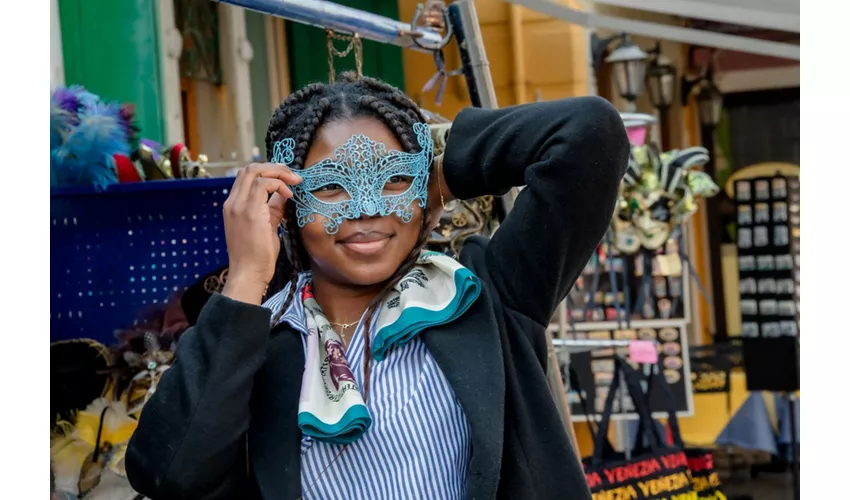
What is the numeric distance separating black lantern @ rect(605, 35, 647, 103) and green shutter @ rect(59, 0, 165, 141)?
420cm

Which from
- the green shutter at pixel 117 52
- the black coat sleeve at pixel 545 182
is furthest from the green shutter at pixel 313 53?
the black coat sleeve at pixel 545 182

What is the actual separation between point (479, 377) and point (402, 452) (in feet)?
0.53

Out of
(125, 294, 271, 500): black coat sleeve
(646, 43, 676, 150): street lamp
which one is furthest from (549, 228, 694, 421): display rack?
(125, 294, 271, 500): black coat sleeve

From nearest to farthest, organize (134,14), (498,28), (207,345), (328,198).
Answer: (207,345), (328,198), (134,14), (498,28)

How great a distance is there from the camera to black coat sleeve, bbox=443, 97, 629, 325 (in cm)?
173

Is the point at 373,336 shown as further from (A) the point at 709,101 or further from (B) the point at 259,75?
(A) the point at 709,101

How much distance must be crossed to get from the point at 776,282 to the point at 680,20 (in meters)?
4.73

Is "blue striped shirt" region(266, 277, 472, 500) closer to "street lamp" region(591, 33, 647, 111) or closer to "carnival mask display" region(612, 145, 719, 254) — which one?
"carnival mask display" region(612, 145, 719, 254)

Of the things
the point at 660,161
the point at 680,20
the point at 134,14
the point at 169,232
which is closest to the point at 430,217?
the point at 169,232

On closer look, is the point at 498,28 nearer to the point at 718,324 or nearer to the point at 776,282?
the point at 776,282

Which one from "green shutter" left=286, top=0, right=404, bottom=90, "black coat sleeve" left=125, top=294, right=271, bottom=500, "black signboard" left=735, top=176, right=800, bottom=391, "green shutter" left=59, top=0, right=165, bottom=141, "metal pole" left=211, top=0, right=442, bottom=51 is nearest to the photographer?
"black coat sleeve" left=125, top=294, right=271, bottom=500

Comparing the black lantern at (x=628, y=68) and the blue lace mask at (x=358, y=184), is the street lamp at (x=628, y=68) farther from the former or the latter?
the blue lace mask at (x=358, y=184)

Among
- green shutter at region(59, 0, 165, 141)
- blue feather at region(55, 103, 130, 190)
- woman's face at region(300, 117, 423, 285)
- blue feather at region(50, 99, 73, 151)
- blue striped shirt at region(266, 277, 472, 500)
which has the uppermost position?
green shutter at region(59, 0, 165, 141)

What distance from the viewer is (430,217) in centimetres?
192
